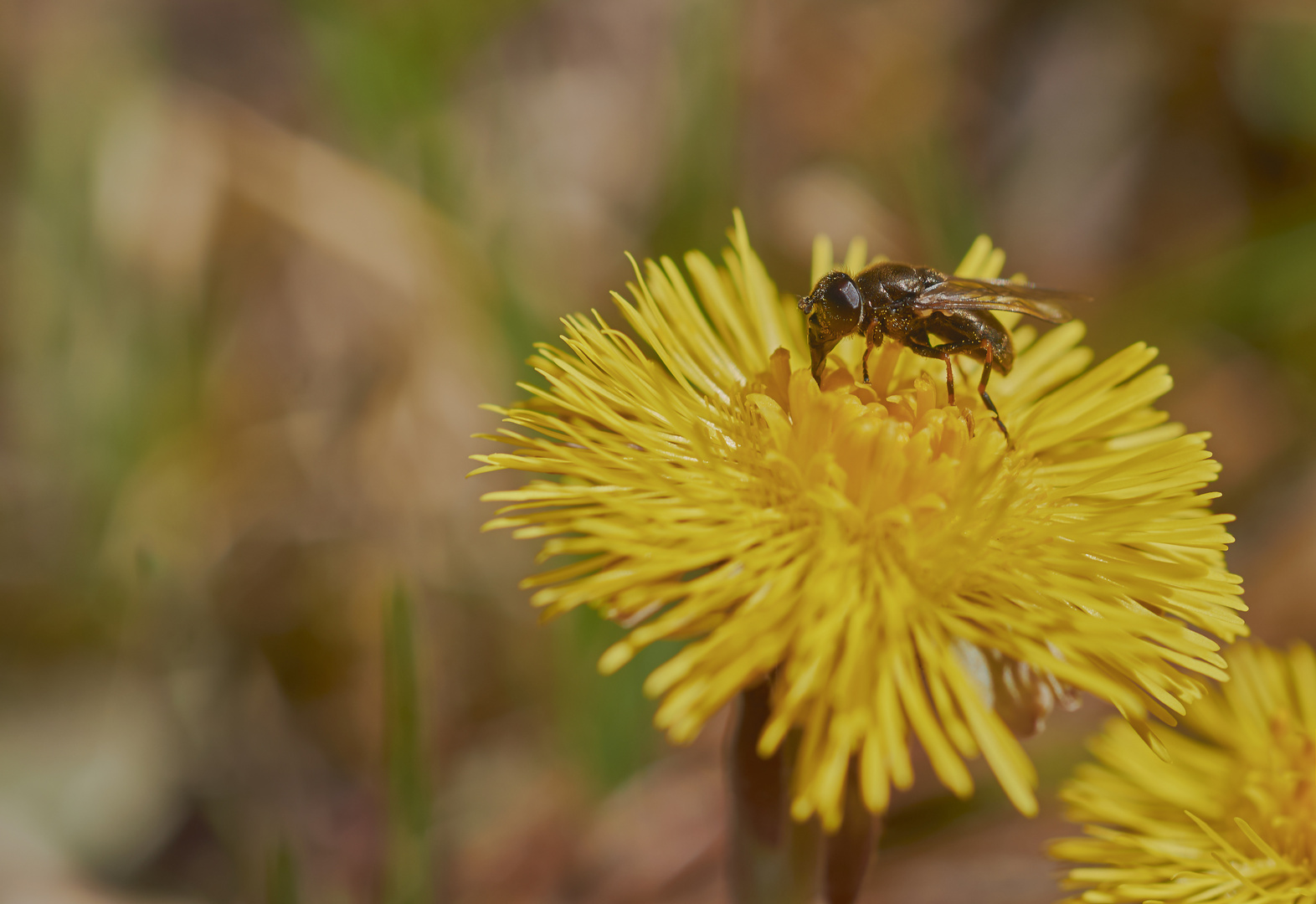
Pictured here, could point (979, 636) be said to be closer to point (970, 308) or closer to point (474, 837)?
point (970, 308)

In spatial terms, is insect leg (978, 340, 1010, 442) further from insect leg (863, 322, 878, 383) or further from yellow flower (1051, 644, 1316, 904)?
yellow flower (1051, 644, 1316, 904)

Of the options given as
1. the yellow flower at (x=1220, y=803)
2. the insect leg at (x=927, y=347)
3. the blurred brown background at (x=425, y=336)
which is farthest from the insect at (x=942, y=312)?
the blurred brown background at (x=425, y=336)

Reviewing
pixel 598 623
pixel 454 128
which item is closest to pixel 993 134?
pixel 454 128

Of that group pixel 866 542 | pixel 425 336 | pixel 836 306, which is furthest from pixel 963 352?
pixel 425 336

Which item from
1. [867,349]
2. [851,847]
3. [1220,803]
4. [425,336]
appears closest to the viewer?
[851,847]

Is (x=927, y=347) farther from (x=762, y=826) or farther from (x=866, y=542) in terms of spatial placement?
(x=762, y=826)

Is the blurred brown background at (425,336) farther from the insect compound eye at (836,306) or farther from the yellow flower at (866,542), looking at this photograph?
the insect compound eye at (836,306)
